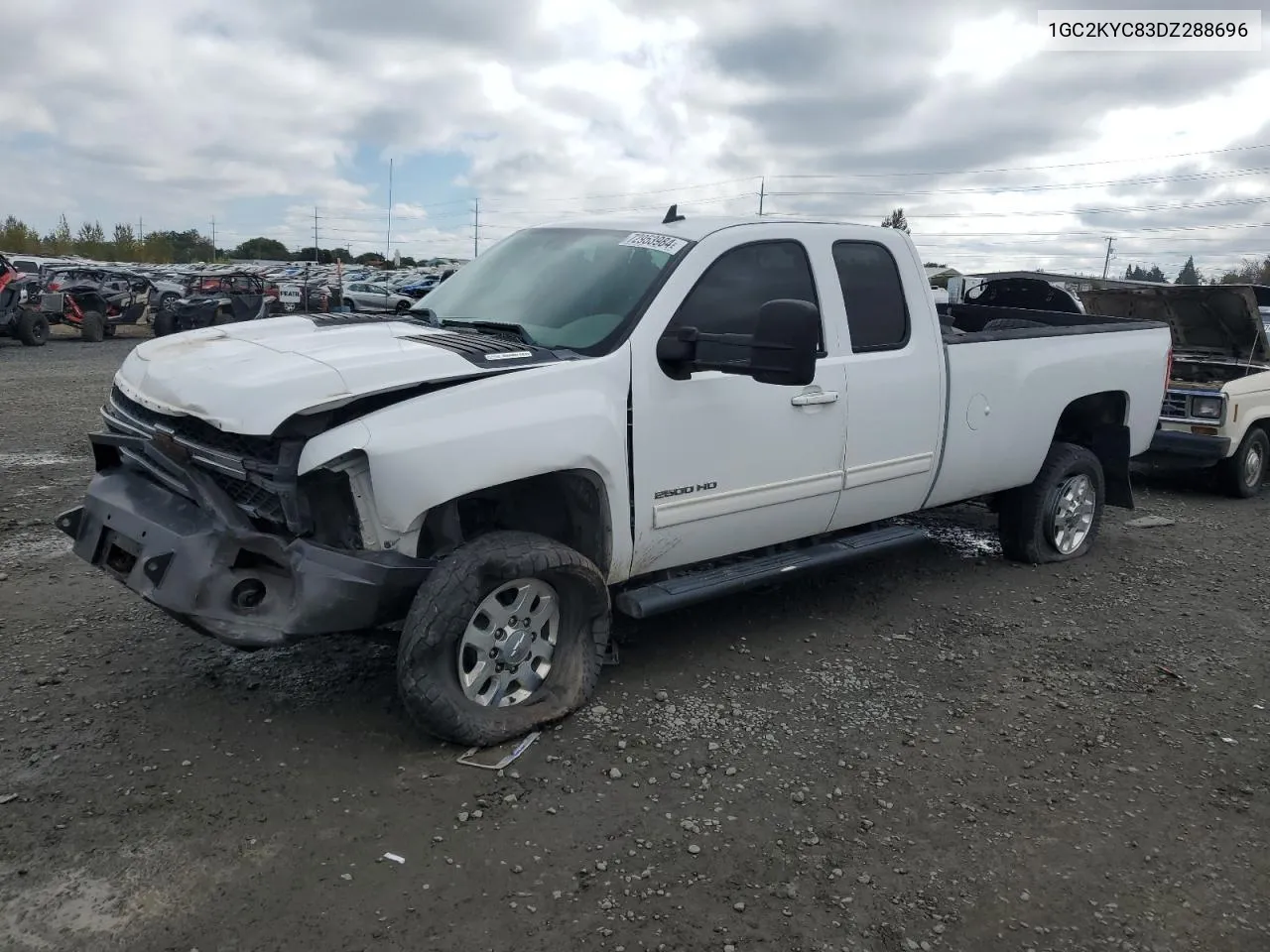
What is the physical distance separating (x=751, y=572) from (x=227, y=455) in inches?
86.8

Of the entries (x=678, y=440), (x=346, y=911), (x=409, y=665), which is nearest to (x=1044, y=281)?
(x=678, y=440)

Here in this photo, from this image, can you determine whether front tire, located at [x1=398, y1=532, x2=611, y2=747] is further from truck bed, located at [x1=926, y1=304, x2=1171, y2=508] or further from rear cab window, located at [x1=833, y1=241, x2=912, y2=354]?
truck bed, located at [x1=926, y1=304, x2=1171, y2=508]

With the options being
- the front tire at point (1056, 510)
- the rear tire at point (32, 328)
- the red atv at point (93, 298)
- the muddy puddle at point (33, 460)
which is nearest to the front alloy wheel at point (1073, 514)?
the front tire at point (1056, 510)

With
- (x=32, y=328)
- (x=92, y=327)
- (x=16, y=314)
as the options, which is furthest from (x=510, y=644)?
(x=92, y=327)

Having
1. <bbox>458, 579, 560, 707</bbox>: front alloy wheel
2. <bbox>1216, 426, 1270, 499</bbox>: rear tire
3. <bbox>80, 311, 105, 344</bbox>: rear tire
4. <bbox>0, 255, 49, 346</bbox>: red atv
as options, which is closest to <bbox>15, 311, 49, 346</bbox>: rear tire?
<bbox>0, 255, 49, 346</bbox>: red atv

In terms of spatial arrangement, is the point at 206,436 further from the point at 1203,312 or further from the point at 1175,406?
the point at 1203,312

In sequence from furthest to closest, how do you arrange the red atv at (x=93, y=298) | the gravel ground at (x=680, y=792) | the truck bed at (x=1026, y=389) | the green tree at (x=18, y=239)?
1. the green tree at (x=18, y=239)
2. the red atv at (x=93, y=298)
3. the truck bed at (x=1026, y=389)
4. the gravel ground at (x=680, y=792)

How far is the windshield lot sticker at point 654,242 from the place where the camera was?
4355 mm

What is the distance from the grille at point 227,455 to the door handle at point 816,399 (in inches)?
A: 86.4

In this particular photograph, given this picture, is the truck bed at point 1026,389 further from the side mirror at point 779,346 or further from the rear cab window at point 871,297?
the side mirror at point 779,346

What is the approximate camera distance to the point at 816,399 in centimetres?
458

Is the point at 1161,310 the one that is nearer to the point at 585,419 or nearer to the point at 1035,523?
the point at 1035,523

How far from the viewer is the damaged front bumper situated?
3.31 meters

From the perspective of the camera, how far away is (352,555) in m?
3.38
